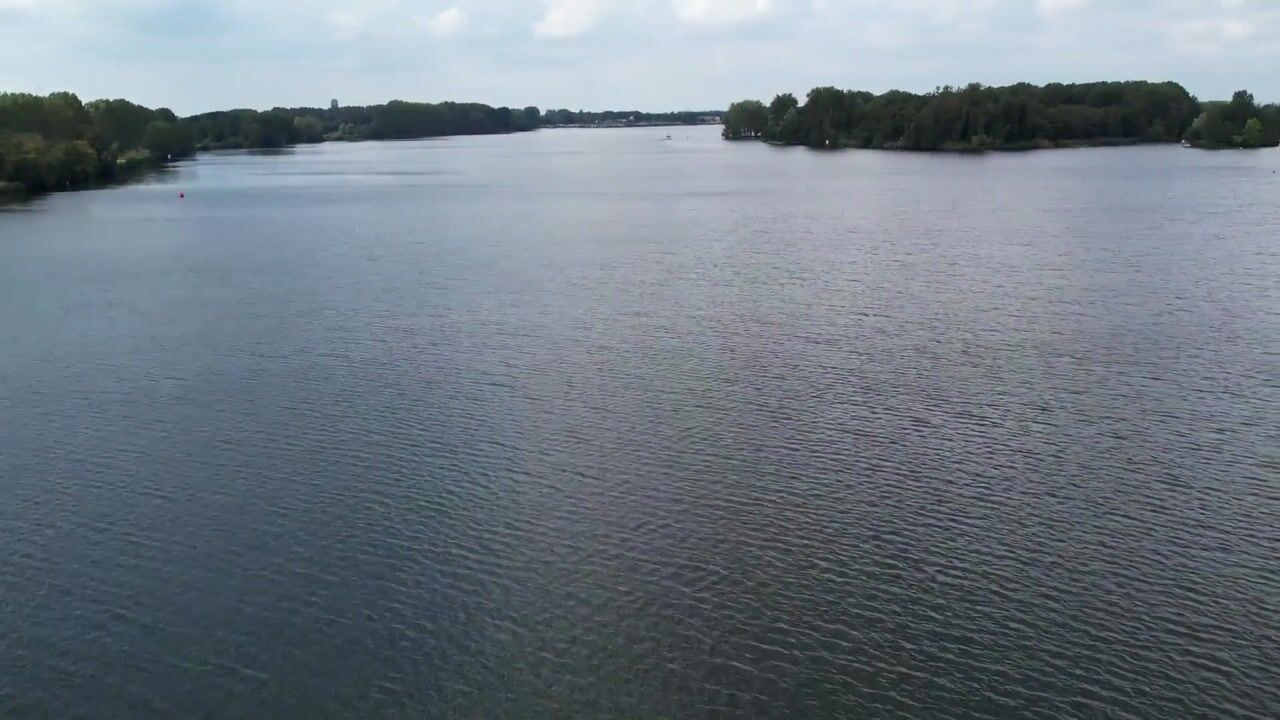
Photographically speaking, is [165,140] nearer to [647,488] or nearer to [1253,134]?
[1253,134]

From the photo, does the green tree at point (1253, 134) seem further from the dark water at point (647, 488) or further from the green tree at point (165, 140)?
the green tree at point (165, 140)

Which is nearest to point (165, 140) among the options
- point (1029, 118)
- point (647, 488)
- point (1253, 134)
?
point (1029, 118)

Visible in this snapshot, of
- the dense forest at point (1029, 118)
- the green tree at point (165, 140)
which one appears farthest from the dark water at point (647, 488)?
the green tree at point (165, 140)

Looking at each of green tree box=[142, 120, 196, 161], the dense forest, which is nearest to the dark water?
the dense forest

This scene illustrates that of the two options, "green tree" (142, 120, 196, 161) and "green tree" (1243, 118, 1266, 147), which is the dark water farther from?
"green tree" (142, 120, 196, 161)

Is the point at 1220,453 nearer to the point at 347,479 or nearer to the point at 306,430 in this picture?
the point at 347,479

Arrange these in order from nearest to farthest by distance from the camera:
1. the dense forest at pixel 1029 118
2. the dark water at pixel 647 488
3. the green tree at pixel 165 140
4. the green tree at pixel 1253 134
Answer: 1. the dark water at pixel 647 488
2. the green tree at pixel 1253 134
3. the dense forest at pixel 1029 118
4. the green tree at pixel 165 140
